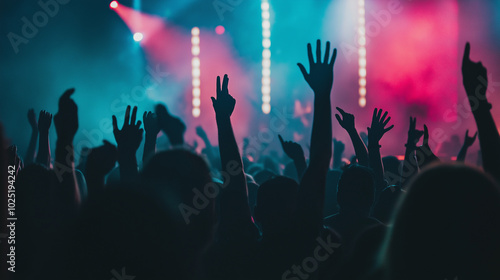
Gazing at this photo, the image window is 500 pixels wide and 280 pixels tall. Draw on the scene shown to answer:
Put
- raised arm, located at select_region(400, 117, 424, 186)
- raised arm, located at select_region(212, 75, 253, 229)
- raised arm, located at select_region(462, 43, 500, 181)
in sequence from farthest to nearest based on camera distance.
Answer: raised arm, located at select_region(400, 117, 424, 186) → raised arm, located at select_region(212, 75, 253, 229) → raised arm, located at select_region(462, 43, 500, 181)

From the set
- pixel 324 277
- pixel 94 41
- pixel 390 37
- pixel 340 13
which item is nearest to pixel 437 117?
pixel 390 37

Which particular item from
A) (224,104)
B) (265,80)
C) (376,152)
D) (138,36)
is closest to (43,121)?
(224,104)

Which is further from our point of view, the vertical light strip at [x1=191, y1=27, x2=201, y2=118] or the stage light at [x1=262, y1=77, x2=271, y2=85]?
the stage light at [x1=262, y1=77, x2=271, y2=85]

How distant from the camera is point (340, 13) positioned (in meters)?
14.3

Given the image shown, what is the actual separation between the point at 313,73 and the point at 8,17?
8892mm

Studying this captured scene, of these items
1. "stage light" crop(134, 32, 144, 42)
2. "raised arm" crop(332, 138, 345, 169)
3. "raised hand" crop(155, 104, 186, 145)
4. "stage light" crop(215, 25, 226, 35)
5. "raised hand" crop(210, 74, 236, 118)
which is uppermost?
"stage light" crop(215, 25, 226, 35)

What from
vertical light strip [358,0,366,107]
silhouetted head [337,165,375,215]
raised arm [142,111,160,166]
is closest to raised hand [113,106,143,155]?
raised arm [142,111,160,166]

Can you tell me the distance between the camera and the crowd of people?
1.20m

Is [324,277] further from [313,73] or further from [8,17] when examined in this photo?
[8,17]

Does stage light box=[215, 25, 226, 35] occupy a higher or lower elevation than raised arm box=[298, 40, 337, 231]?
higher

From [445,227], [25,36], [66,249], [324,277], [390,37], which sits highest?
[390,37]

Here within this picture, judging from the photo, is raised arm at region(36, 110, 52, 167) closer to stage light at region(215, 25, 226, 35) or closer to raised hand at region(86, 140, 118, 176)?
raised hand at region(86, 140, 118, 176)

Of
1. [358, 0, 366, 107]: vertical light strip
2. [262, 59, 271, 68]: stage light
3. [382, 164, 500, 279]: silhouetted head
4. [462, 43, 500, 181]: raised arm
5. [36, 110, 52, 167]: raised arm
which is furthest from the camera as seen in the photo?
[262, 59, 271, 68]: stage light

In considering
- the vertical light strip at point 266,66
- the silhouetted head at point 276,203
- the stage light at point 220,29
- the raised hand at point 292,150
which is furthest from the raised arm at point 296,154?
the stage light at point 220,29
